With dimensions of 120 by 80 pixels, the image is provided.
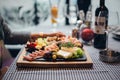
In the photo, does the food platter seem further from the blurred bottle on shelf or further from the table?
the blurred bottle on shelf

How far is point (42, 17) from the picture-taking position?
9.71ft

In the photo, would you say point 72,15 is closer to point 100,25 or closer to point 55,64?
point 100,25

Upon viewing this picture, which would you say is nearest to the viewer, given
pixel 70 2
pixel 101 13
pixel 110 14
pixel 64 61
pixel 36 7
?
pixel 64 61

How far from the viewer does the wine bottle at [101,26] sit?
4.68 feet

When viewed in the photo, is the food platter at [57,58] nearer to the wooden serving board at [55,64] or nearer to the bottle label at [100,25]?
the wooden serving board at [55,64]

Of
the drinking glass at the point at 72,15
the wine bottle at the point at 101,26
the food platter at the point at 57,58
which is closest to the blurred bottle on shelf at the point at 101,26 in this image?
the wine bottle at the point at 101,26

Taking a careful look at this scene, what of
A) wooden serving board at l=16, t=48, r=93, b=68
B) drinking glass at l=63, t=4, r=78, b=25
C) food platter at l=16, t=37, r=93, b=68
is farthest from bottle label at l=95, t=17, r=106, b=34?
drinking glass at l=63, t=4, r=78, b=25

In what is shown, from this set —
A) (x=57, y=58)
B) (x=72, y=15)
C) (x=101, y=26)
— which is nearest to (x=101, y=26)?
(x=101, y=26)

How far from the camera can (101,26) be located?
146 centimetres

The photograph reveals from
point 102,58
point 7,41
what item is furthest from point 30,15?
point 102,58

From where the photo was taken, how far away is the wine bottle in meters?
1.43

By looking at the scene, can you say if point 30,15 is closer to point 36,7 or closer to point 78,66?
point 36,7

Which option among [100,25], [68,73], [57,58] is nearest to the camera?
[68,73]

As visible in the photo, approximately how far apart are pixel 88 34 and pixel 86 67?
0.51 metres
